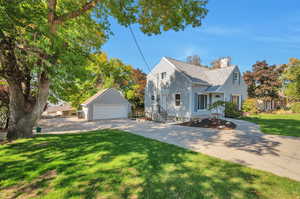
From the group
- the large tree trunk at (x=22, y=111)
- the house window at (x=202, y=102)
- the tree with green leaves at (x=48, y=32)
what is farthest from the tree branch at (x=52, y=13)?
the house window at (x=202, y=102)

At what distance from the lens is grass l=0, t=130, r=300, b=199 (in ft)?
8.33

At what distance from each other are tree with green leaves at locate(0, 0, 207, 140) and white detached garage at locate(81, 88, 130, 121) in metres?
8.51

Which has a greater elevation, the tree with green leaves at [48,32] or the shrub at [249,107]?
the tree with green leaves at [48,32]

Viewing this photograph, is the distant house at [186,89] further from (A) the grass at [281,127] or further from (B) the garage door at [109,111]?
(A) the grass at [281,127]

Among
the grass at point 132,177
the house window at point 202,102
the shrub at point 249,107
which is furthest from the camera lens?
the shrub at point 249,107

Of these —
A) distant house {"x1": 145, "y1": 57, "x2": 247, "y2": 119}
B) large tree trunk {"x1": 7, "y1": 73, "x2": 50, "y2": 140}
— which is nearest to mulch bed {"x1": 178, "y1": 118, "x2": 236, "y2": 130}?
distant house {"x1": 145, "y1": 57, "x2": 247, "y2": 119}

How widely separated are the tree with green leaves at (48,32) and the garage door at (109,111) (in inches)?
349

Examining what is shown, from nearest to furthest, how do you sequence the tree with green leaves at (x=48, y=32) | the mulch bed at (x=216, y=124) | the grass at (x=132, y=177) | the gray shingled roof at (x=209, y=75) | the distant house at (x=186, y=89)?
1. the grass at (x=132, y=177)
2. the tree with green leaves at (x=48, y=32)
3. the mulch bed at (x=216, y=124)
4. the distant house at (x=186, y=89)
5. the gray shingled roof at (x=209, y=75)

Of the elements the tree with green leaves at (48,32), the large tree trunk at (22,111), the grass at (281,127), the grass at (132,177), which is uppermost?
the tree with green leaves at (48,32)

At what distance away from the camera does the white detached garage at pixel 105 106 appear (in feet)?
49.8

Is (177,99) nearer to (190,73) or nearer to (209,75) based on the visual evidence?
(190,73)

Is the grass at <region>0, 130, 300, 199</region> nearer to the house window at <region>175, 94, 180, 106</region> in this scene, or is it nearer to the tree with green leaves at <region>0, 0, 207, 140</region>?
the tree with green leaves at <region>0, 0, 207, 140</region>

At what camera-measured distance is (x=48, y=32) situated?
4172mm

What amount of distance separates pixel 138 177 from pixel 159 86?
44.9 feet
